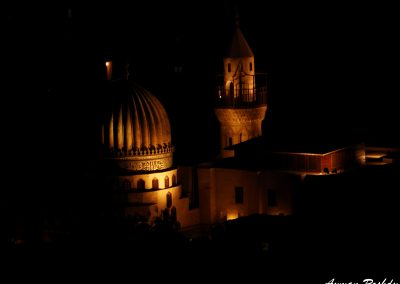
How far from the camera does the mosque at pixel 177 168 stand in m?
37.5

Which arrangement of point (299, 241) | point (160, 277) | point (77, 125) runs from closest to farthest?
point (160, 277)
point (299, 241)
point (77, 125)

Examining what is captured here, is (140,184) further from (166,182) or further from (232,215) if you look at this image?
(232,215)

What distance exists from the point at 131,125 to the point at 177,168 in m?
2.94

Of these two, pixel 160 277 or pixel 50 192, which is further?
pixel 50 192

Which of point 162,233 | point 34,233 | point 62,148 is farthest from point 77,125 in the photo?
point 162,233

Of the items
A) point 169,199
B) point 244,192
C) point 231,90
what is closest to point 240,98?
point 231,90

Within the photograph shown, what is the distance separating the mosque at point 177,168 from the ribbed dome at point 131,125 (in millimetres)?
35

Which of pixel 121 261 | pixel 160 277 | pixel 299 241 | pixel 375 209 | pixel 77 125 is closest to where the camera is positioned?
pixel 160 277

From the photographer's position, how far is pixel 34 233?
126 feet

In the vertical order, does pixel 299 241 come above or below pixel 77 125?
below

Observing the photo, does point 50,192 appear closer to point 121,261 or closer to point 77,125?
point 77,125

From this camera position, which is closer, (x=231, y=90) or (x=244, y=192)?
(x=244, y=192)

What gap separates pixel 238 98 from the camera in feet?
137

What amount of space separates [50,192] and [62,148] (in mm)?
2142
